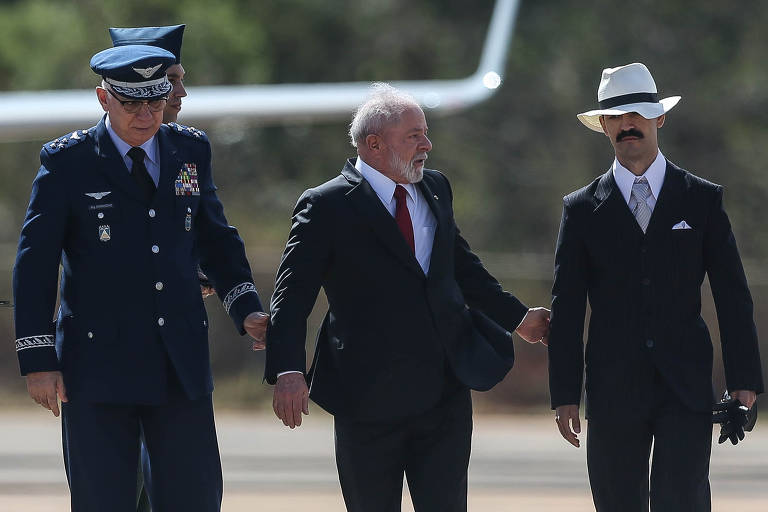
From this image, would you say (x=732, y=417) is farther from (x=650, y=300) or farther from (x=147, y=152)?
(x=147, y=152)

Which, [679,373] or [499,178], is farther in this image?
[499,178]

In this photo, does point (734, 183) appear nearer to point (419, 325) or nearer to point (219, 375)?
point (219, 375)

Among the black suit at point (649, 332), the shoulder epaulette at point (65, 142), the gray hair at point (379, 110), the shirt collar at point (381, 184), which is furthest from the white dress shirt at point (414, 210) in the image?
the shoulder epaulette at point (65, 142)

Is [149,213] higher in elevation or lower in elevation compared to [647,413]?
higher

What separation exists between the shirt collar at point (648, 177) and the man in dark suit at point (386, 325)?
2.12ft

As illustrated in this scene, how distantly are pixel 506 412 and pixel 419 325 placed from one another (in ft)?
34.1

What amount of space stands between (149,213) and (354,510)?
1.22 m

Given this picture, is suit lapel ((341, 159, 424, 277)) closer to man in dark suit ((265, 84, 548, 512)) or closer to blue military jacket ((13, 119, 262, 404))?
man in dark suit ((265, 84, 548, 512))

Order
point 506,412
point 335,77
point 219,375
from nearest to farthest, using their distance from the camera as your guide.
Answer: point 506,412 → point 219,375 → point 335,77

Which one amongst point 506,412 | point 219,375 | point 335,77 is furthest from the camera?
point 335,77

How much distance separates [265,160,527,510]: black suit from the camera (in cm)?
582

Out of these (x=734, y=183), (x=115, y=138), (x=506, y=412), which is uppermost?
(x=115, y=138)

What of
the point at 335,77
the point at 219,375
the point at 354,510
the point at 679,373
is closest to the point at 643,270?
the point at 679,373

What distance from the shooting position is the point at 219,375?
56.7 feet
